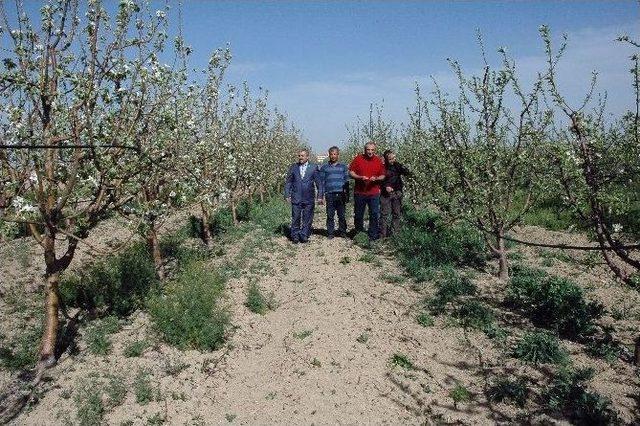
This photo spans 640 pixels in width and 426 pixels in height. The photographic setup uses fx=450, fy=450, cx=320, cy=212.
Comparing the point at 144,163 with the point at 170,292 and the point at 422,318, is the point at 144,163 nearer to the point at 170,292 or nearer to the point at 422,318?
the point at 170,292

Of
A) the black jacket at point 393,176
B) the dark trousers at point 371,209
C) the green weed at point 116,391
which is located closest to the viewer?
the green weed at point 116,391

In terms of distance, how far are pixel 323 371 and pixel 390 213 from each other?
21.3 ft

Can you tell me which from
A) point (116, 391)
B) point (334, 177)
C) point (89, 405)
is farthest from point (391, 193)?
point (89, 405)

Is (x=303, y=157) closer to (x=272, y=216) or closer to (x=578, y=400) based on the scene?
(x=272, y=216)

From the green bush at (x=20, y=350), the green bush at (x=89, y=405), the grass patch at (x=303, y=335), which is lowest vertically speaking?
the green bush at (x=89, y=405)

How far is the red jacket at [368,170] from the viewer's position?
10914mm

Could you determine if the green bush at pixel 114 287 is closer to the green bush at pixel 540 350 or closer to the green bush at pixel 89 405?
the green bush at pixel 89 405

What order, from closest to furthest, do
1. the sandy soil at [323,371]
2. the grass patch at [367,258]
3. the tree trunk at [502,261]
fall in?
the sandy soil at [323,371] < the tree trunk at [502,261] < the grass patch at [367,258]

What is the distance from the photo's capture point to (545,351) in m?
5.68

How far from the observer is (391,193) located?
1127cm

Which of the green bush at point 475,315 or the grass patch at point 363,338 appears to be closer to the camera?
the grass patch at point 363,338

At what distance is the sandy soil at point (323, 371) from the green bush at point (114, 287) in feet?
1.48

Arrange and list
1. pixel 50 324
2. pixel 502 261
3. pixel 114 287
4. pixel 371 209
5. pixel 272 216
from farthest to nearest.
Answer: pixel 272 216 < pixel 371 209 < pixel 502 261 < pixel 114 287 < pixel 50 324

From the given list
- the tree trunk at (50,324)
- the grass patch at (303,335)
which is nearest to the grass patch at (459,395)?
the grass patch at (303,335)
